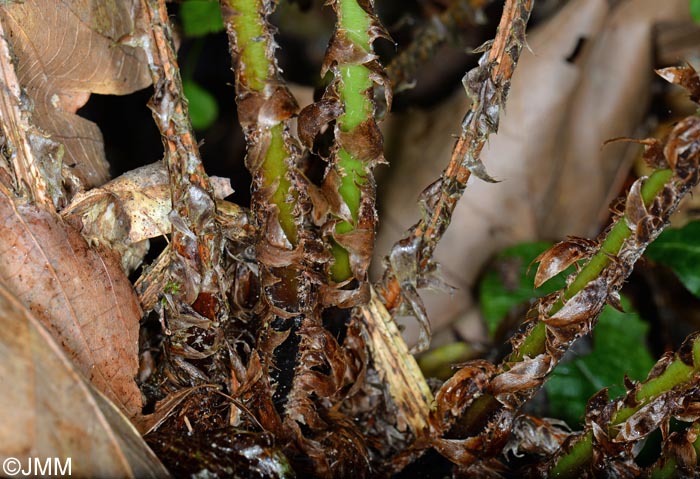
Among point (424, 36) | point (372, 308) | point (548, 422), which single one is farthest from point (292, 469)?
point (424, 36)

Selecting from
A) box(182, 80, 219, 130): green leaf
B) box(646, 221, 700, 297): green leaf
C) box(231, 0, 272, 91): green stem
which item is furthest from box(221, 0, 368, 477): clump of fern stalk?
box(182, 80, 219, 130): green leaf

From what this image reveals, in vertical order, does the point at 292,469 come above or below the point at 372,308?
below

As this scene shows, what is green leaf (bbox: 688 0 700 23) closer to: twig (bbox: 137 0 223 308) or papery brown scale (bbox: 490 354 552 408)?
papery brown scale (bbox: 490 354 552 408)

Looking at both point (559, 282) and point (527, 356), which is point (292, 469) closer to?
point (527, 356)

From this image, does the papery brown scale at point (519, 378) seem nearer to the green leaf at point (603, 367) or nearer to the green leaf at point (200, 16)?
the green leaf at point (603, 367)

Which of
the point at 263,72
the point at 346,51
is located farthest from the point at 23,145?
the point at 346,51

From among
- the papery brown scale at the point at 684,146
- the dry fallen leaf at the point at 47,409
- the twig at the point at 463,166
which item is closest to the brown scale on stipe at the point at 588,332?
the papery brown scale at the point at 684,146
